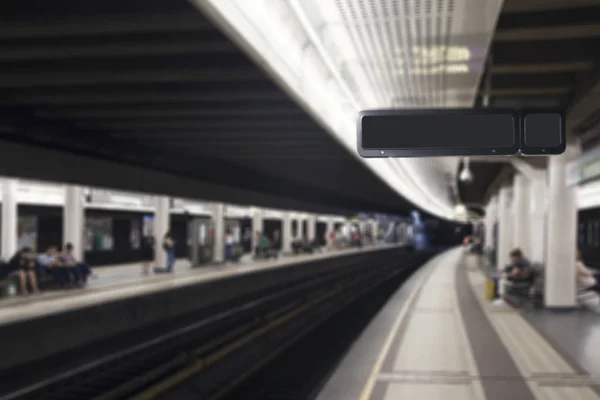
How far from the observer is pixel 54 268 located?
1647cm

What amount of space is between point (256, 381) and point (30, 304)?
579cm

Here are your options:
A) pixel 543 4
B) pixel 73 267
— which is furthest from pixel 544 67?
pixel 73 267

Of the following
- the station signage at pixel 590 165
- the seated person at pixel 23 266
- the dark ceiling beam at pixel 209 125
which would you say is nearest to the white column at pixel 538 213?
the station signage at pixel 590 165

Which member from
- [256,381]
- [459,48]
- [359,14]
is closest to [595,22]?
[459,48]

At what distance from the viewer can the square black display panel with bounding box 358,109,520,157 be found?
14.7ft

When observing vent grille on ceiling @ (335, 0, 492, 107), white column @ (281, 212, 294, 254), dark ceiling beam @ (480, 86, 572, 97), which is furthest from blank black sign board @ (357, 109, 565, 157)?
white column @ (281, 212, 294, 254)

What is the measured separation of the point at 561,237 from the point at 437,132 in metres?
8.85

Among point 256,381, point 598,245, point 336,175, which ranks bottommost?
point 256,381

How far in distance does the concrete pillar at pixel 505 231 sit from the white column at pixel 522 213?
333cm

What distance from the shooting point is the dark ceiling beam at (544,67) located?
7.19 metres

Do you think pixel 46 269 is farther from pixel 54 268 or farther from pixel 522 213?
pixel 522 213

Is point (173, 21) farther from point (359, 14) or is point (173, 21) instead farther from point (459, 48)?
point (459, 48)

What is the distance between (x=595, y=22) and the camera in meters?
5.82

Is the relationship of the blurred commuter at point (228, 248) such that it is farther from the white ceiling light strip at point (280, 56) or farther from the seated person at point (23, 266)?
the white ceiling light strip at point (280, 56)
